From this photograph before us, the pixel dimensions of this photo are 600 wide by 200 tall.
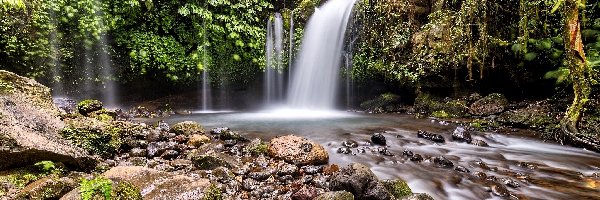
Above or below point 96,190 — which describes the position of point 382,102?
above

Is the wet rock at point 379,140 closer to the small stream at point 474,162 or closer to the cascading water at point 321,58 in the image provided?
the small stream at point 474,162

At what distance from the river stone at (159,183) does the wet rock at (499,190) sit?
337cm

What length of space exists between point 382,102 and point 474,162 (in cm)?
729

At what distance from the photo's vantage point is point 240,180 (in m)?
4.40

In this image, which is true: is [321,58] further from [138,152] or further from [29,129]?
[29,129]

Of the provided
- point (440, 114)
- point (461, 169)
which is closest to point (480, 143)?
point (461, 169)

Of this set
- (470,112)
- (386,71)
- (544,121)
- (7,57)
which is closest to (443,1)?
(386,71)

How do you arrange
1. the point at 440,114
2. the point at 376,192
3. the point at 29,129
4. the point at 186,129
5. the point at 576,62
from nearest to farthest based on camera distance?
the point at 376,192 < the point at 29,129 < the point at 576,62 < the point at 186,129 < the point at 440,114

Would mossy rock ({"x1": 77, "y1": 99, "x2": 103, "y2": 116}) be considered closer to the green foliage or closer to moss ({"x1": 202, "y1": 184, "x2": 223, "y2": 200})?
the green foliage

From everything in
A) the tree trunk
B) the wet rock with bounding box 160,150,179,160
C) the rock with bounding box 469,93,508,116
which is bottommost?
the wet rock with bounding box 160,150,179,160

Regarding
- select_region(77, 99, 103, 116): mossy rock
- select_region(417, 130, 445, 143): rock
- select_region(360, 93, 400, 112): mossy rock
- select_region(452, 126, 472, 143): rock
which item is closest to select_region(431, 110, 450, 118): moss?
select_region(360, 93, 400, 112): mossy rock

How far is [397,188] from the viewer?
3996 millimetres

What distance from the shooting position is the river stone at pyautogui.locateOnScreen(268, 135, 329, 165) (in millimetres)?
5152

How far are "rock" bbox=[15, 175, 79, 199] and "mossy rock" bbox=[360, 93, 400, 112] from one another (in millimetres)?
10507
